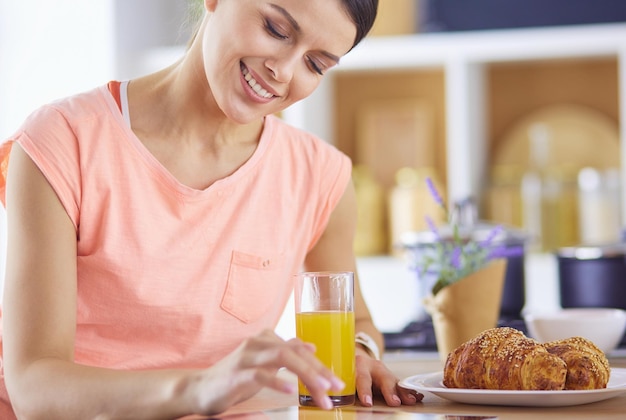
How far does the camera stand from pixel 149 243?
137 cm

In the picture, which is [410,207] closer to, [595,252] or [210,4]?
[595,252]

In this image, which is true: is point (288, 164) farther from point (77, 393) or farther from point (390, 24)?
point (390, 24)

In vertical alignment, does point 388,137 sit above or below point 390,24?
below

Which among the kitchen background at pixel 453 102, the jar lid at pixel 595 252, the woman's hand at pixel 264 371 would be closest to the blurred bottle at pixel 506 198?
the kitchen background at pixel 453 102

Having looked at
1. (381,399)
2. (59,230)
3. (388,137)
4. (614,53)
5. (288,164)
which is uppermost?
(614,53)

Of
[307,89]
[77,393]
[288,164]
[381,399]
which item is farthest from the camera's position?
[288,164]

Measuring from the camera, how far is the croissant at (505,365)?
3.57 feet

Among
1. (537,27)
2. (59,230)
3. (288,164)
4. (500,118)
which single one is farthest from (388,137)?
(59,230)

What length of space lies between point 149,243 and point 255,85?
26 cm

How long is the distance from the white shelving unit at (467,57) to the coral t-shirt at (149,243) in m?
1.93

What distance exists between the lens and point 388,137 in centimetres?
372

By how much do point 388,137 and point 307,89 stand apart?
7.94 ft

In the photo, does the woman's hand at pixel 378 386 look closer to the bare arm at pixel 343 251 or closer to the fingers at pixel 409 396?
the fingers at pixel 409 396

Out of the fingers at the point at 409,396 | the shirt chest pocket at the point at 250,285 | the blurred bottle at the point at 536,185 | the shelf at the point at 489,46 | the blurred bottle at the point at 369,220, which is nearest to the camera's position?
the fingers at the point at 409,396
